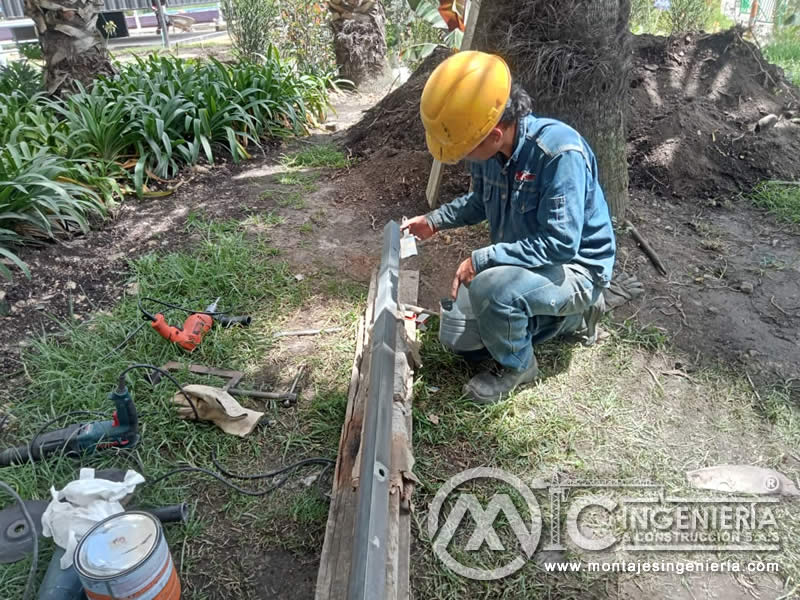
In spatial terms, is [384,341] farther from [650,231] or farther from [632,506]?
[650,231]

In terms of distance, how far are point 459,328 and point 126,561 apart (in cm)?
152

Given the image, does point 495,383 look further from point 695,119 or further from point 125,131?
point 125,131

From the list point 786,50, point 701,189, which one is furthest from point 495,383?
point 786,50

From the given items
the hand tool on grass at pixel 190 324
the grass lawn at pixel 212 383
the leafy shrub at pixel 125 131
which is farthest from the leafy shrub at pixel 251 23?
the hand tool on grass at pixel 190 324

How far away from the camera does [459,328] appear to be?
2.41 metres

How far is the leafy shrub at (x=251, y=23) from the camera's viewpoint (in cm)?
759

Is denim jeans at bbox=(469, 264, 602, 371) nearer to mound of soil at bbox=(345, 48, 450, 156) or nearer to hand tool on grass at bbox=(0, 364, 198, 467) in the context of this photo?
hand tool on grass at bbox=(0, 364, 198, 467)

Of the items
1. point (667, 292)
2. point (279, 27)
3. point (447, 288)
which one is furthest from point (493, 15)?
point (279, 27)

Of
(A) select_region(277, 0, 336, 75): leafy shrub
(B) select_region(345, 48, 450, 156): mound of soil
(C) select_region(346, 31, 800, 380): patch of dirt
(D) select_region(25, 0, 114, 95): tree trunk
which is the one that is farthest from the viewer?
(A) select_region(277, 0, 336, 75): leafy shrub

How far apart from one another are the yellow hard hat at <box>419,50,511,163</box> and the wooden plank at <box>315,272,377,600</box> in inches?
39.9

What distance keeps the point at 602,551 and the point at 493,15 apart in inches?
Answer: 110

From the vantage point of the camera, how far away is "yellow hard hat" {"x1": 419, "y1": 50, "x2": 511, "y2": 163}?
1860mm

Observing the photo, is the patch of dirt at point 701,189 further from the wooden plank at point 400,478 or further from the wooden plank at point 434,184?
the wooden plank at point 400,478

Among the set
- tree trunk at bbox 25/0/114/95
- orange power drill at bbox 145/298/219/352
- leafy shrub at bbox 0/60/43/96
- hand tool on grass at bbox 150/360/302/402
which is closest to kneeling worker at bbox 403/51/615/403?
hand tool on grass at bbox 150/360/302/402
